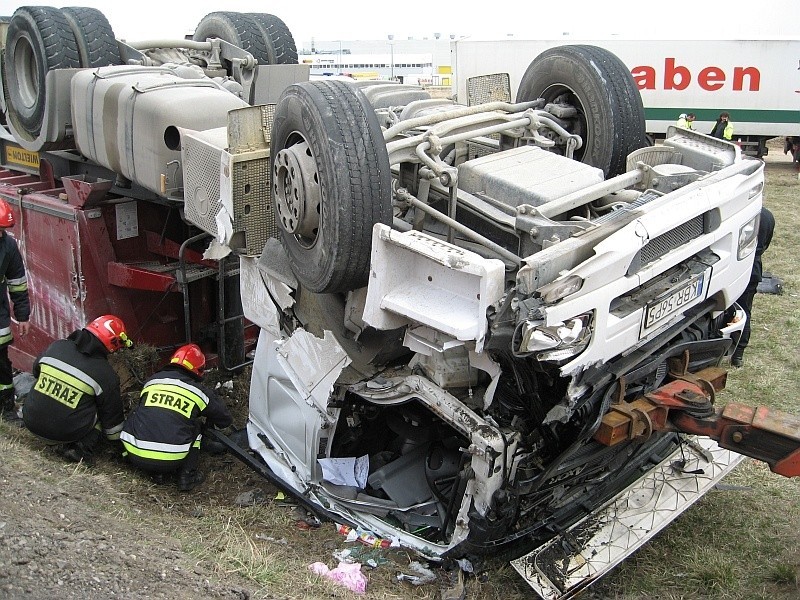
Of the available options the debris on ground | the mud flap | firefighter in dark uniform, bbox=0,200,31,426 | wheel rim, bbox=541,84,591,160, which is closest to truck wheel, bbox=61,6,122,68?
firefighter in dark uniform, bbox=0,200,31,426

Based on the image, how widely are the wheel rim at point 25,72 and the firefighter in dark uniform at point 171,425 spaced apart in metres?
2.18

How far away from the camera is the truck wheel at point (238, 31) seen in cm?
612

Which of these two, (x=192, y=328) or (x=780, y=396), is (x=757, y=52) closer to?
(x=780, y=396)

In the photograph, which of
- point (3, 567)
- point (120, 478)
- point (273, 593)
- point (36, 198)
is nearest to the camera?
point (3, 567)

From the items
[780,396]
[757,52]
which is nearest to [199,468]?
[780,396]

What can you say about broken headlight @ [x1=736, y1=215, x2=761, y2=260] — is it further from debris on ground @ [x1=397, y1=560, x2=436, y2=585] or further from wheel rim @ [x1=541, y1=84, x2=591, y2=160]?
debris on ground @ [x1=397, y1=560, x2=436, y2=585]

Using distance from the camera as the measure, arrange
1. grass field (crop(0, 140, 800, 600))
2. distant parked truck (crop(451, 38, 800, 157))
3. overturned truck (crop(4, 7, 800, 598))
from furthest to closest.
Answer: distant parked truck (crop(451, 38, 800, 157))
grass field (crop(0, 140, 800, 600))
overturned truck (crop(4, 7, 800, 598))

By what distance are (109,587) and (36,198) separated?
3091 millimetres

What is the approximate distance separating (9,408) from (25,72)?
2172 millimetres

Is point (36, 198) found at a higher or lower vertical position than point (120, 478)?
higher

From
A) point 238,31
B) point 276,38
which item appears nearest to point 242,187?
point 238,31

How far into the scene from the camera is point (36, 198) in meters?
4.99

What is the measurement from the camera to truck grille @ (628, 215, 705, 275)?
9.48 feet

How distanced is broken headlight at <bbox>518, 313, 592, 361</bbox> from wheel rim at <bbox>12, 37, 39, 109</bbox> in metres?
3.98
